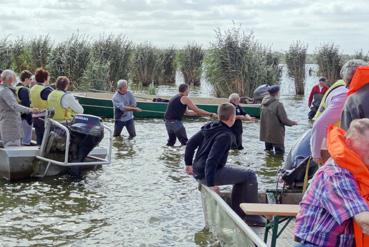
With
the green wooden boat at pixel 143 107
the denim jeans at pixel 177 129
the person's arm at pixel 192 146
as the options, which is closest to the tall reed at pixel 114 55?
the green wooden boat at pixel 143 107

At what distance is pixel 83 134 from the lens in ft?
33.8

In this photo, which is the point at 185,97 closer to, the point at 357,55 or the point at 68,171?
the point at 68,171

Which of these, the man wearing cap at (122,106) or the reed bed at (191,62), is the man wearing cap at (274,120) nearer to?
the man wearing cap at (122,106)

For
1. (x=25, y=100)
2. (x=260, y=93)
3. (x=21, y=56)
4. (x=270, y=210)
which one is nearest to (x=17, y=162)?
(x=25, y=100)

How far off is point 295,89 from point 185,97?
76.7ft

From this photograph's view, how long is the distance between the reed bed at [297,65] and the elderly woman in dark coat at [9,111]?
27356mm

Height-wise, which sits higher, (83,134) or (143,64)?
(143,64)

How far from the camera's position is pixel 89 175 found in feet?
37.5

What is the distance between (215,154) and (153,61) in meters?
33.5

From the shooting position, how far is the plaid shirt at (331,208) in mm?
3677

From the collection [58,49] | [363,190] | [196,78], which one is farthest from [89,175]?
[196,78]

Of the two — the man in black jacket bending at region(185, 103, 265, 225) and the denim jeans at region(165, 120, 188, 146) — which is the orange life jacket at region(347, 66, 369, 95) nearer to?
the man in black jacket bending at region(185, 103, 265, 225)

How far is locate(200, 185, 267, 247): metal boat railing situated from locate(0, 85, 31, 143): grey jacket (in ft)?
14.7

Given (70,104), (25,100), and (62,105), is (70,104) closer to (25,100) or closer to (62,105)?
(62,105)
